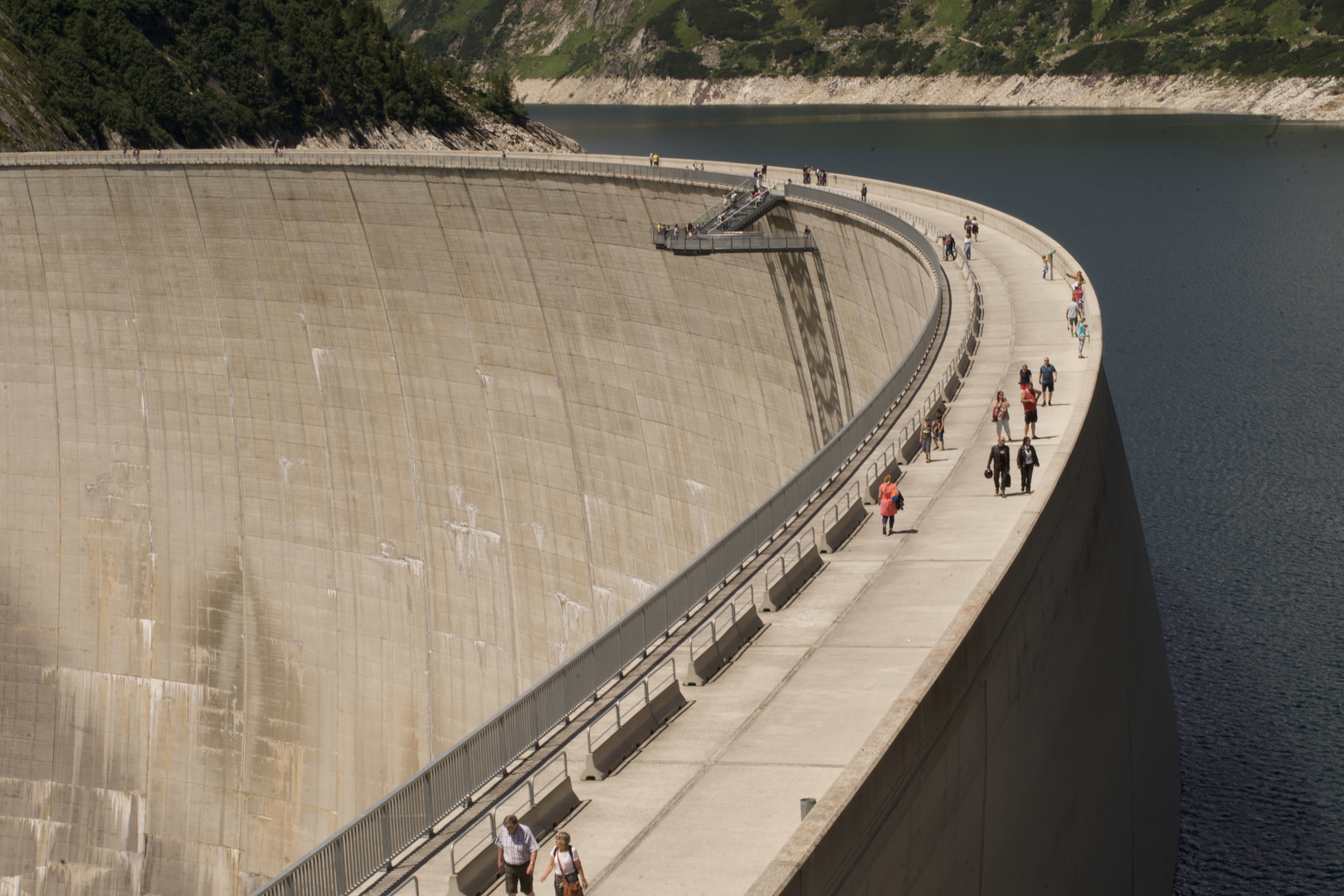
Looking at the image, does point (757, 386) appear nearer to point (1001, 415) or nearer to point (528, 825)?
point (1001, 415)

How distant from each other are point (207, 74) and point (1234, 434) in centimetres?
5694

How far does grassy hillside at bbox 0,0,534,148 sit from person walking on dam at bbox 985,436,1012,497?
5899 centimetres

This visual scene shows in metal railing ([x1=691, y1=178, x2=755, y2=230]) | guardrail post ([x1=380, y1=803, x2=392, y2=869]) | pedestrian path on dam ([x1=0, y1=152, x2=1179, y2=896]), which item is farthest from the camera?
metal railing ([x1=691, y1=178, x2=755, y2=230])

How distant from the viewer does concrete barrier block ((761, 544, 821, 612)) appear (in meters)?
20.2

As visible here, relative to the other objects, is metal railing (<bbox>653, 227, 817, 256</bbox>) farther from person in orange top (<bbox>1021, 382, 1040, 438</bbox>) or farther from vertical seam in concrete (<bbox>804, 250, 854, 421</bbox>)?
person in orange top (<bbox>1021, 382, 1040, 438</bbox>)

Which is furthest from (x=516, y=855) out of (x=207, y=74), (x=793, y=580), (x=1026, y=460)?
(x=207, y=74)

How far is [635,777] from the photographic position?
53.0 ft

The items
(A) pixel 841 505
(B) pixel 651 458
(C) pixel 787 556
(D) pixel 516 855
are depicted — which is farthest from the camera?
(B) pixel 651 458

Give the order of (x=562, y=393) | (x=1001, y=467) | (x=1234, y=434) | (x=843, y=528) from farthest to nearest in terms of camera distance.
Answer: (x=1234, y=434)
(x=562, y=393)
(x=1001, y=467)
(x=843, y=528)

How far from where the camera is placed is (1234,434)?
51.5 m

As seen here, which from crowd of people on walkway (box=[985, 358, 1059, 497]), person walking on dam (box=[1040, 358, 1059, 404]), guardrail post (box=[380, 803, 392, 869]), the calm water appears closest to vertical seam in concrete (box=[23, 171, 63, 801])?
crowd of people on walkway (box=[985, 358, 1059, 497])

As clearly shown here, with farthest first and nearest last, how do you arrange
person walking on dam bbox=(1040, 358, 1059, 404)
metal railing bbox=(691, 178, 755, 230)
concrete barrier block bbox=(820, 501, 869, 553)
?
metal railing bbox=(691, 178, 755, 230) < person walking on dam bbox=(1040, 358, 1059, 404) < concrete barrier block bbox=(820, 501, 869, 553)

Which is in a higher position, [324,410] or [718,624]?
[718,624]

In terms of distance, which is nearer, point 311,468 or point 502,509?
point 502,509
